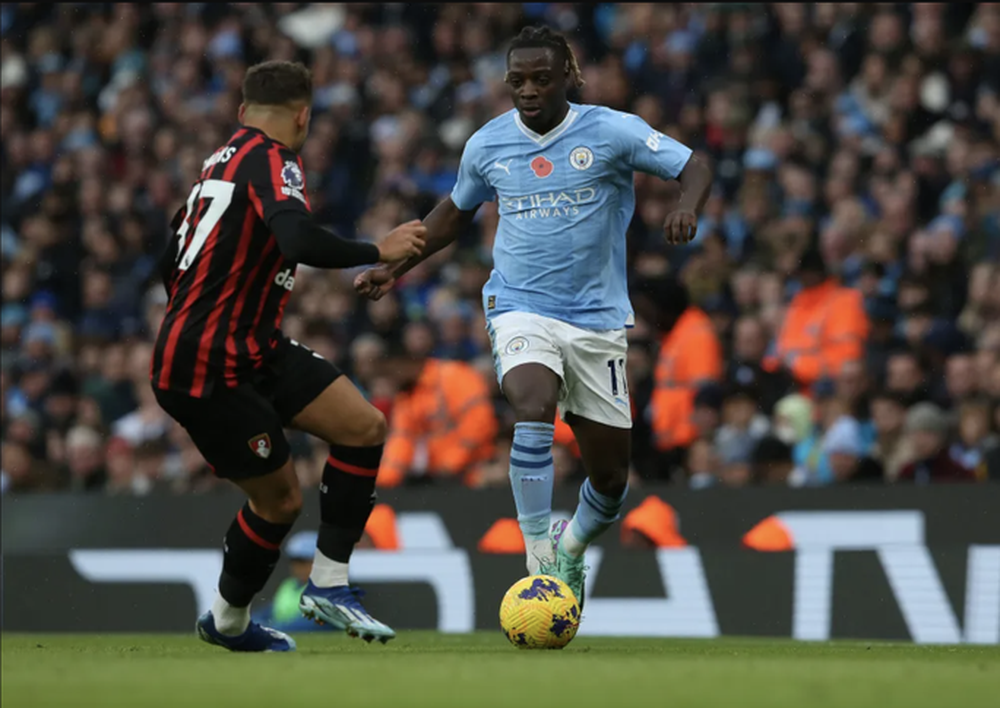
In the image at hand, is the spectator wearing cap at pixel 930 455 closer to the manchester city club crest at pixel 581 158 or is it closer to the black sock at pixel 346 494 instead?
the manchester city club crest at pixel 581 158

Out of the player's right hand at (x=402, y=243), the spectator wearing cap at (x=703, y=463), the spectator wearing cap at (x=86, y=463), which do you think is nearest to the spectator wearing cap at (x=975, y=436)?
the spectator wearing cap at (x=703, y=463)

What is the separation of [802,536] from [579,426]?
3168 millimetres

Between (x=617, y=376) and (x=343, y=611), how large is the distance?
1895 mm

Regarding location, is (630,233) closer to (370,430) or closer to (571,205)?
(571,205)

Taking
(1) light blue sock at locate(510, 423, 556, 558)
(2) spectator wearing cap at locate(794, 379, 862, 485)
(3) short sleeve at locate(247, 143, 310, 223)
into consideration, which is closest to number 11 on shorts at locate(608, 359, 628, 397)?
(1) light blue sock at locate(510, 423, 556, 558)

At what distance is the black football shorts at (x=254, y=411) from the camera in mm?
7027

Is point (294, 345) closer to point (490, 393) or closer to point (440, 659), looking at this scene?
point (440, 659)

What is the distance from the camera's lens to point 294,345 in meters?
7.34

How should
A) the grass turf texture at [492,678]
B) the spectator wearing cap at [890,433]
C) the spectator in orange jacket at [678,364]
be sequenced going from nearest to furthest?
the grass turf texture at [492,678]
the spectator wearing cap at [890,433]
the spectator in orange jacket at [678,364]

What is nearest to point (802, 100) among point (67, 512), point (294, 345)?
point (67, 512)

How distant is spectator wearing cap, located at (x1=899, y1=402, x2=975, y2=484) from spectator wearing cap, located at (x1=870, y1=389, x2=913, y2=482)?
13 cm

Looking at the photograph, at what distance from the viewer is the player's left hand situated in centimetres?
735

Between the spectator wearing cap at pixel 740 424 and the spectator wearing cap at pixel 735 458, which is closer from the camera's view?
the spectator wearing cap at pixel 735 458

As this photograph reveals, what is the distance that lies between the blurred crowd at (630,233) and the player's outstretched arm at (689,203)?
3.87 meters
